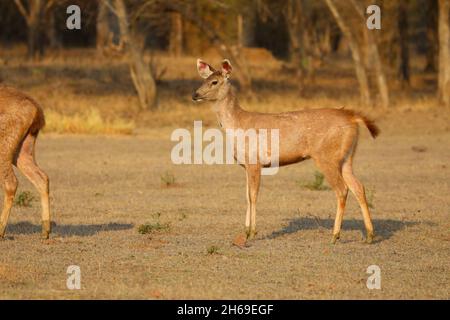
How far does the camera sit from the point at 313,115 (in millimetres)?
11938

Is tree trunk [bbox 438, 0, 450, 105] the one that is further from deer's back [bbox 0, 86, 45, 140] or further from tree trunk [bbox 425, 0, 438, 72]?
deer's back [bbox 0, 86, 45, 140]

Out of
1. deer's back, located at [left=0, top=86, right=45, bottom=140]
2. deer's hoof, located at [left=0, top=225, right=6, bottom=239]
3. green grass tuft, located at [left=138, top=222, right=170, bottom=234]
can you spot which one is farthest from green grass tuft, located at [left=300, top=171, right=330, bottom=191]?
deer's hoof, located at [left=0, top=225, right=6, bottom=239]

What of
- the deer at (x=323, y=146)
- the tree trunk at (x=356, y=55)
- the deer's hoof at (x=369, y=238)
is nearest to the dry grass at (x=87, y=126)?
the tree trunk at (x=356, y=55)

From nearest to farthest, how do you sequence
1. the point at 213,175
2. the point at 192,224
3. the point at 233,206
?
the point at 192,224, the point at 233,206, the point at 213,175

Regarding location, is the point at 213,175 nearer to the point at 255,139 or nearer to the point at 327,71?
the point at 255,139

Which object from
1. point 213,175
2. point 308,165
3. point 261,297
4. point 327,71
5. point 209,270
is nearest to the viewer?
point 261,297

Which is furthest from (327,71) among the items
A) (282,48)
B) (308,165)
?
(308,165)

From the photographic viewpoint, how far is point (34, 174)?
11.8 m

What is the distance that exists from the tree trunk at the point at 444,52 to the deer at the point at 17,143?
64.1 feet

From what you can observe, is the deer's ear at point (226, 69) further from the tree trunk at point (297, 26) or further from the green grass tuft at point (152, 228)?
the tree trunk at point (297, 26)

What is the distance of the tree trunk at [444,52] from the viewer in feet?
96.0

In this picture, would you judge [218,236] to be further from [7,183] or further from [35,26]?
[35,26]

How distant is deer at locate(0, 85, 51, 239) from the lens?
11461mm
